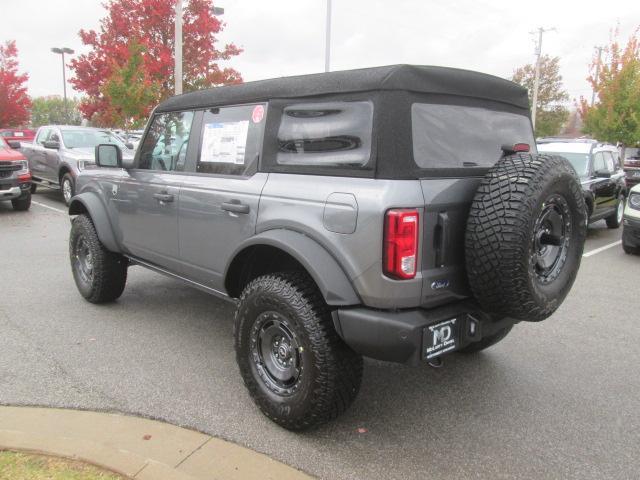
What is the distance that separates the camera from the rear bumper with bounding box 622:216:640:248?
762 centimetres

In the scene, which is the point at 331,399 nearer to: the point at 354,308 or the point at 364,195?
the point at 354,308

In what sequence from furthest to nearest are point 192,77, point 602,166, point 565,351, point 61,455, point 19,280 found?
point 192,77, point 602,166, point 19,280, point 565,351, point 61,455

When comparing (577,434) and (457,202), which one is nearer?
(457,202)

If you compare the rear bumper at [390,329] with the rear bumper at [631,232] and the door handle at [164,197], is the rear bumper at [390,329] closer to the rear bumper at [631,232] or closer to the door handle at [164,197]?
the door handle at [164,197]

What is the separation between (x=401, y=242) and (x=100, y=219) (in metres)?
3.26

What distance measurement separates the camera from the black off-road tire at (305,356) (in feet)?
8.66

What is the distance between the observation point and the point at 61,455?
247cm

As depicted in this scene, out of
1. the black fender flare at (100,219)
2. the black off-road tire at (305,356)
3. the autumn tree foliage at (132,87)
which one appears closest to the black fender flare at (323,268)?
the black off-road tire at (305,356)

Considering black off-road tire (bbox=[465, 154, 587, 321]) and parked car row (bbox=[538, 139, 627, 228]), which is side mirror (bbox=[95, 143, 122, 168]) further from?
parked car row (bbox=[538, 139, 627, 228])

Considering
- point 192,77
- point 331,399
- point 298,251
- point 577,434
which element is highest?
point 192,77

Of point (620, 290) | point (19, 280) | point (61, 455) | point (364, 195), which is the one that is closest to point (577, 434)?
point (364, 195)

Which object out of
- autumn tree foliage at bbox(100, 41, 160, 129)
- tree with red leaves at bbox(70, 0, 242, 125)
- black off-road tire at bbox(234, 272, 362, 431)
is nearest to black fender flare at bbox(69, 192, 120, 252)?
black off-road tire at bbox(234, 272, 362, 431)

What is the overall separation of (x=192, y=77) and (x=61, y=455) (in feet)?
62.7

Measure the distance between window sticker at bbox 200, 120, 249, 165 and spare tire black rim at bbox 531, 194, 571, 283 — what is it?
1.83 metres
